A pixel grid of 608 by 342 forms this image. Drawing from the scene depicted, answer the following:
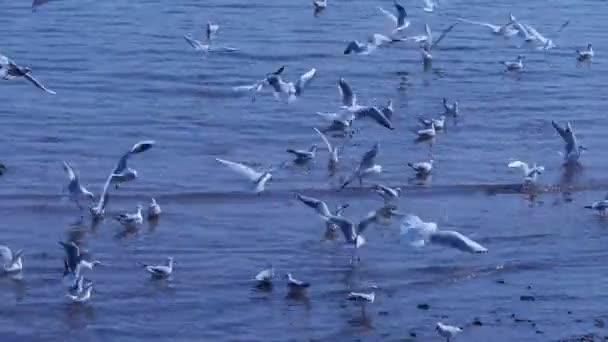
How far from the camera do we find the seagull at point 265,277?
36.0ft

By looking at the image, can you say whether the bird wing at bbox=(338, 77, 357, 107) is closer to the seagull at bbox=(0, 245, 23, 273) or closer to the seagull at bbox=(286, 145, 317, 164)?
the seagull at bbox=(286, 145, 317, 164)

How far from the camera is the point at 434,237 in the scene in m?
11.0

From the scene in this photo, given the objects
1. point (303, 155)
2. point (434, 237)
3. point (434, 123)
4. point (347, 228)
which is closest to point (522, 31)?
point (434, 123)

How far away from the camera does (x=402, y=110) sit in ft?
55.6

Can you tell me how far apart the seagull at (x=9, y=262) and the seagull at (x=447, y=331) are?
298 cm

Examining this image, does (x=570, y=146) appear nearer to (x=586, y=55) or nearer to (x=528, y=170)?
(x=528, y=170)

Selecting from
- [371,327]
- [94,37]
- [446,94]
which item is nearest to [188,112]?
[446,94]

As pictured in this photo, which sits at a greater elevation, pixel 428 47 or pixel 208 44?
pixel 428 47

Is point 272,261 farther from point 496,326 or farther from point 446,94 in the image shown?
point 446,94

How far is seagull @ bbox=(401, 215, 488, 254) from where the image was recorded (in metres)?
10.8

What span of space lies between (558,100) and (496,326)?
25.8ft

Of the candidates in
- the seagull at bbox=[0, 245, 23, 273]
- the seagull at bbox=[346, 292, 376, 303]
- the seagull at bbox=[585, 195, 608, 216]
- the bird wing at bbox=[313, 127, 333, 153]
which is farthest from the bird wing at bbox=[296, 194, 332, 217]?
the bird wing at bbox=[313, 127, 333, 153]

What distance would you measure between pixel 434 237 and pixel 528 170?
325 cm

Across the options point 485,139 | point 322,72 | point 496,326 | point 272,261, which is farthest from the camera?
point 322,72
